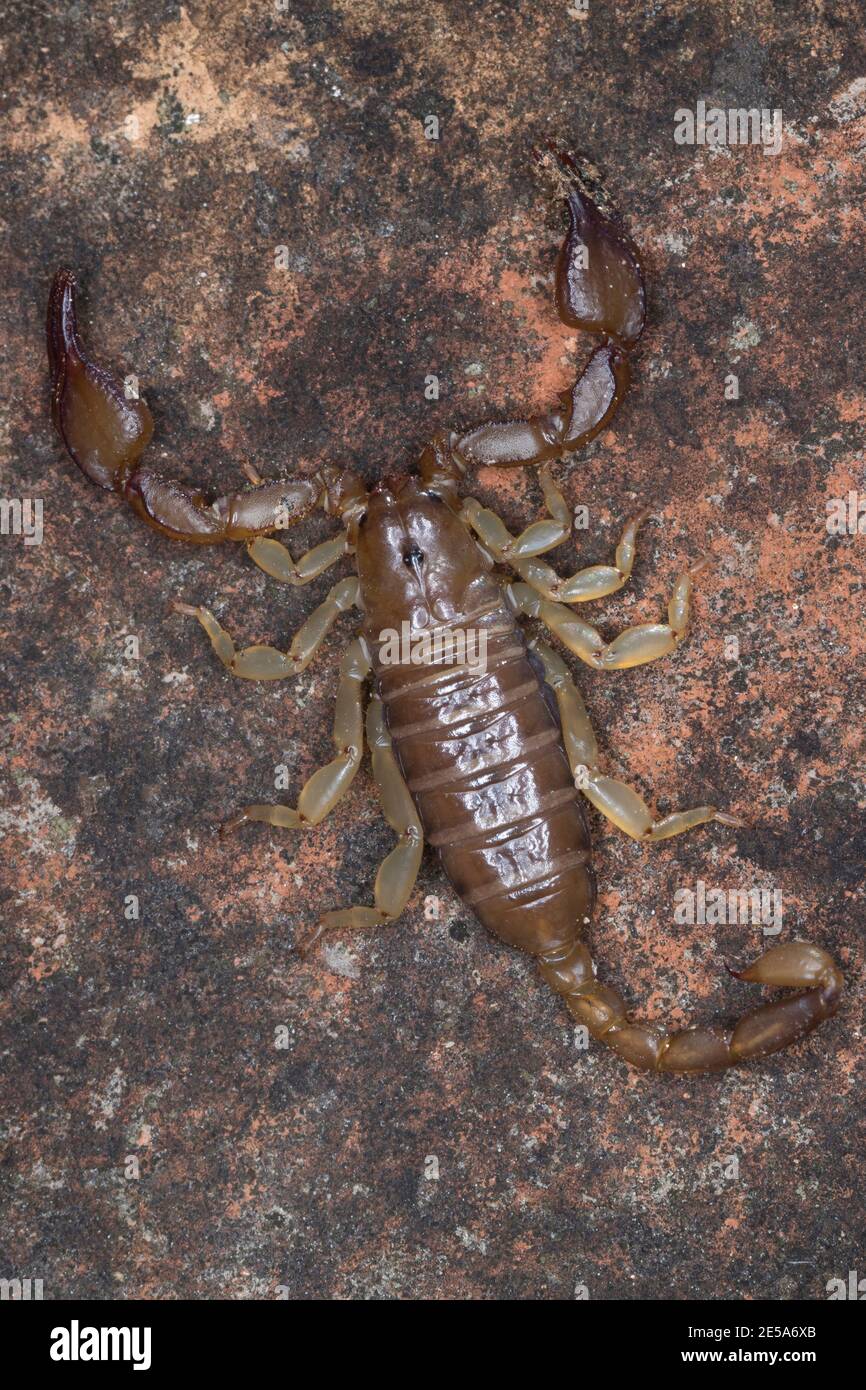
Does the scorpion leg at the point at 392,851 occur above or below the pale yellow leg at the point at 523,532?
below

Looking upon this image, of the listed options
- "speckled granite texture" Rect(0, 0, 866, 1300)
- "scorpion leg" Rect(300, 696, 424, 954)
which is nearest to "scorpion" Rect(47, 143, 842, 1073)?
"scorpion leg" Rect(300, 696, 424, 954)

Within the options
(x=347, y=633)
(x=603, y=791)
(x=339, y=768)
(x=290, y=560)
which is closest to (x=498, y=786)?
(x=603, y=791)

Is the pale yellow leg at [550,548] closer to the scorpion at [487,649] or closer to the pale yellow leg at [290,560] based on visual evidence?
the scorpion at [487,649]

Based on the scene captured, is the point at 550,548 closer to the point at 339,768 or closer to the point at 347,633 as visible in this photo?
the point at 347,633

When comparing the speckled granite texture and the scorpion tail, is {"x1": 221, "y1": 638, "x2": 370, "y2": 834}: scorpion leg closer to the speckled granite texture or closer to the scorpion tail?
the speckled granite texture

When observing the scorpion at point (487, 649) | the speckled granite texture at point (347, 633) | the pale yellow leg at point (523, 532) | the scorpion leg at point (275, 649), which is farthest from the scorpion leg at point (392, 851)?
the pale yellow leg at point (523, 532)
